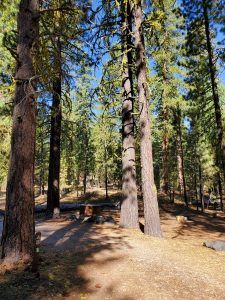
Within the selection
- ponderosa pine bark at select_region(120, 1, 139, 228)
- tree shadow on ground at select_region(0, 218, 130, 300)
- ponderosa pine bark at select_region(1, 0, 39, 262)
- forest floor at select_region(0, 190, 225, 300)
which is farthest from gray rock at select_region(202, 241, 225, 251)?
ponderosa pine bark at select_region(1, 0, 39, 262)

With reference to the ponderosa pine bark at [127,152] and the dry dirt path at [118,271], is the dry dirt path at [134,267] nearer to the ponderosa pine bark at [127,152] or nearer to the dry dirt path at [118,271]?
the dry dirt path at [118,271]

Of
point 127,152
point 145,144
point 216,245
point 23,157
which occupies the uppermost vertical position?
point 145,144

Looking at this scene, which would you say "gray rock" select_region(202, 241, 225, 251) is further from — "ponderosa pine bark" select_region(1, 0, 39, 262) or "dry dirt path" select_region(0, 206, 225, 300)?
"ponderosa pine bark" select_region(1, 0, 39, 262)

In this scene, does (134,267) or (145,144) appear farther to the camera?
(145,144)

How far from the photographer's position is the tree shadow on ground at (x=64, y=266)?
16.1 feet

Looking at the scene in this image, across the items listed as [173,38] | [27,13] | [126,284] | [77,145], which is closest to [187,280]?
[126,284]

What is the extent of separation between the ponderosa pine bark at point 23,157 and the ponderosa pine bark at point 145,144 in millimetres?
5353

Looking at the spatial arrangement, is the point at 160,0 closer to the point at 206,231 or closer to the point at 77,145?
the point at 206,231

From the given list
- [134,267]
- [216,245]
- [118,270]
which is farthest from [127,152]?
[118,270]

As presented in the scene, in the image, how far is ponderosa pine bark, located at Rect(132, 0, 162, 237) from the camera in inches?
416

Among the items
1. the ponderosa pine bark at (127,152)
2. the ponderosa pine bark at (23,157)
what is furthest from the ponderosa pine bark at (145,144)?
the ponderosa pine bark at (23,157)

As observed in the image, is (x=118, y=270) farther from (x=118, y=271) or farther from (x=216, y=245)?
(x=216, y=245)

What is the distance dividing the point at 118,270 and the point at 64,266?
116cm

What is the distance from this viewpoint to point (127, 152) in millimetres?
12047
